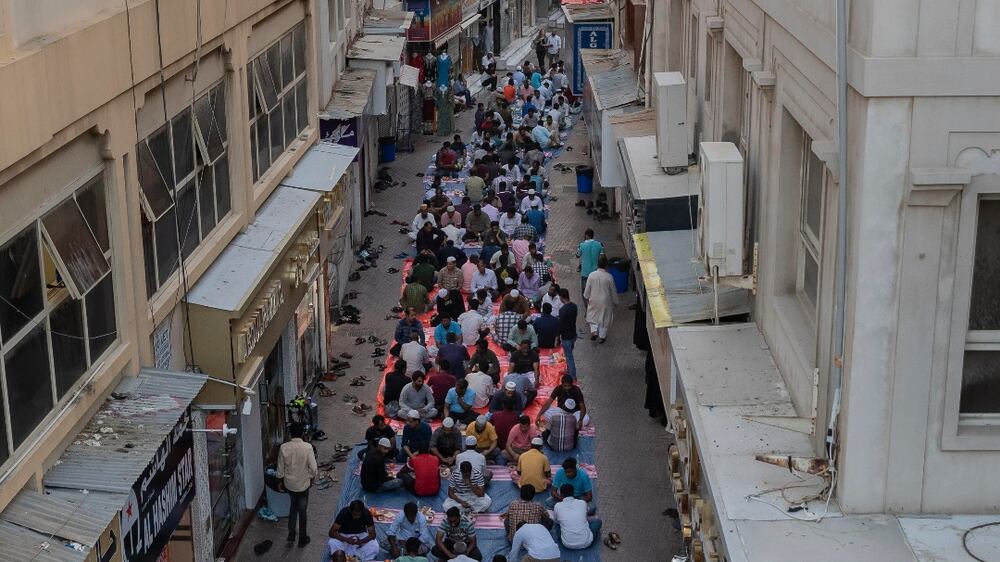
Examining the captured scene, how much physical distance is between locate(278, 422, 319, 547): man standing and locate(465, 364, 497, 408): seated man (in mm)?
3820

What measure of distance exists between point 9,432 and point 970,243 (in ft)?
20.2

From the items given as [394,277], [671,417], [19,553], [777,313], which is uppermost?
[777,313]

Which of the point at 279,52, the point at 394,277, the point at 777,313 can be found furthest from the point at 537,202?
the point at 777,313

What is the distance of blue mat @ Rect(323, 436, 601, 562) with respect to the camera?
15.4 metres

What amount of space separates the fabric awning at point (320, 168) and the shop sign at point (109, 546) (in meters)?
8.06

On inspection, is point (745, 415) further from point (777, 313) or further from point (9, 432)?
point (9, 432)

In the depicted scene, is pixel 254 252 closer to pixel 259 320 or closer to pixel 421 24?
pixel 259 320

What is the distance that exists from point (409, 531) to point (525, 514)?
1266 mm

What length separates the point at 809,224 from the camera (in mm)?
10398

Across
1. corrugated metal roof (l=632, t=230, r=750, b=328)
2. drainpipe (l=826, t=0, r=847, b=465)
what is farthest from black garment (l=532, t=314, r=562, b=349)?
drainpipe (l=826, t=0, r=847, b=465)

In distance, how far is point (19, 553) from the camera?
28.9 feet

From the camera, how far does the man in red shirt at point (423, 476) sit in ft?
54.4

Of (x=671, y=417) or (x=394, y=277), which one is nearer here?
(x=671, y=417)

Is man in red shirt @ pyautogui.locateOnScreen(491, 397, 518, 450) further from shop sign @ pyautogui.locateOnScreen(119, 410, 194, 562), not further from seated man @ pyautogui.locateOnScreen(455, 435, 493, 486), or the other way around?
shop sign @ pyautogui.locateOnScreen(119, 410, 194, 562)
